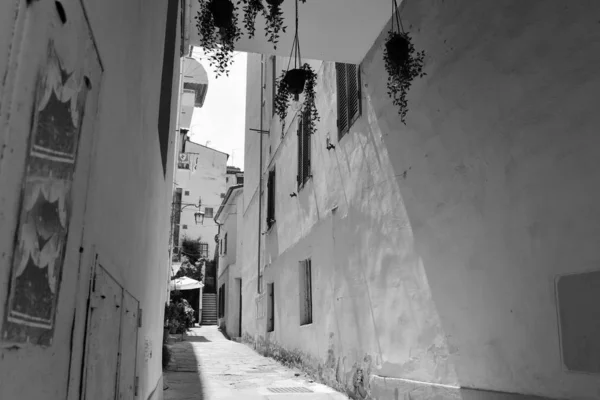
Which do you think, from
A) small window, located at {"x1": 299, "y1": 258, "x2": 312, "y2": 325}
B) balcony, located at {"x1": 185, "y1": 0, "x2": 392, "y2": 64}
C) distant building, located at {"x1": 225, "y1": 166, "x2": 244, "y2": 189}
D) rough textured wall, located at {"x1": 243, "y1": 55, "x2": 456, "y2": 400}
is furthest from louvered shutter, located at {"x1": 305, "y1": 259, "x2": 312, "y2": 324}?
distant building, located at {"x1": 225, "y1": 166, "x2": 244, "y2": 189}

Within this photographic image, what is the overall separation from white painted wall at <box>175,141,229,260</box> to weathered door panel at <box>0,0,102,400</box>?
1318 inches

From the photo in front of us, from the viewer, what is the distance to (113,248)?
85.4 inches

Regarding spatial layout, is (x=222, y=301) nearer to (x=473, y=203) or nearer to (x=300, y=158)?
(x=300, y=158)

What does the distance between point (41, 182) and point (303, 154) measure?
24.4ft

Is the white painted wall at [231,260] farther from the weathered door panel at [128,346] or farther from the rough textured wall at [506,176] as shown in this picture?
the weathered door panel at [128,346]

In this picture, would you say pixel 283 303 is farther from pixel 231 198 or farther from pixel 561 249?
pixel 231 198

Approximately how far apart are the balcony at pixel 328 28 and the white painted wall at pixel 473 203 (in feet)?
0.76

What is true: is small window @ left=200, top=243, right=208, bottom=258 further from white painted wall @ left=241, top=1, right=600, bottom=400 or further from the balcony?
the balcony

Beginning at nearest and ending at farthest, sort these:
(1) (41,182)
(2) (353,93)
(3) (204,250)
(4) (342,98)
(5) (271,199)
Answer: (1) (41,182), (2) (353,93), (4) (342,98), (5) (271,199), (3) (204,250)

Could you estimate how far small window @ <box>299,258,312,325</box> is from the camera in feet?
26.6

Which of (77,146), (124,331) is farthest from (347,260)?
(77,146)

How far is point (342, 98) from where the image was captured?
6730mm

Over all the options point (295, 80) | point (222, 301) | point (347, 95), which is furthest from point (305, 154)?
point (222, 301)

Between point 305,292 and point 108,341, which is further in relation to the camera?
point 305,292
